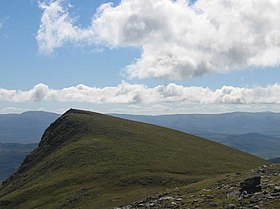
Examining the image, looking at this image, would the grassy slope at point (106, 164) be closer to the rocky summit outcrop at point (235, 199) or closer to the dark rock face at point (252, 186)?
the rocky summit outcrop at point (235, 199)

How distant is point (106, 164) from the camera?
130500 mm

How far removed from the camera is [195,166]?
128m

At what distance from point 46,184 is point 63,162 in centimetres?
2084

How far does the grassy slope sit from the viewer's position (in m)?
104

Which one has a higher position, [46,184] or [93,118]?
[93,118]

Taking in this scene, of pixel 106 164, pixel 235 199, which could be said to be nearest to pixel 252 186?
pixel 235 199

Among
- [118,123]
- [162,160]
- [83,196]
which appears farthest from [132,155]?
[118,123]

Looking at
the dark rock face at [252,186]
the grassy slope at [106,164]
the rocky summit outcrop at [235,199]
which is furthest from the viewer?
the grassy slope at [106,164]

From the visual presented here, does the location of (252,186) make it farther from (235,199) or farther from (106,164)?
(106,164)

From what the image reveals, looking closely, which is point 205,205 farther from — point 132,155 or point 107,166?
point 132,155

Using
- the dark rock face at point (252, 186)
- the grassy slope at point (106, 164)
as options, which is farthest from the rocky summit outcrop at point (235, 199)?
the grassy slope at point (106, 164)

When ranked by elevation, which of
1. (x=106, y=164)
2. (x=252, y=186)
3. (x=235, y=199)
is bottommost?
(x=106, y=164)

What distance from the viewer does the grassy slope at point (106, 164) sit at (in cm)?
10444

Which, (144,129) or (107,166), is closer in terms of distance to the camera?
(107,166)
